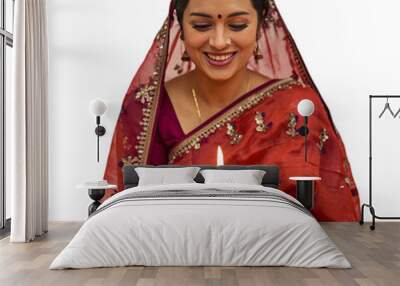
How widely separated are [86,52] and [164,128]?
4.55 feet

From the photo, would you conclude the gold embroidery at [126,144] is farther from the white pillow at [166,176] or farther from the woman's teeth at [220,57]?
the woman's teeth at [220,57]

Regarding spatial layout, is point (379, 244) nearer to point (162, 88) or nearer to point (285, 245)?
point (285, 245)

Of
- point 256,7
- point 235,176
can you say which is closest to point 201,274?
point 235,176

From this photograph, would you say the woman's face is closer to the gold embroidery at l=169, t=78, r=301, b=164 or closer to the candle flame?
the gold embroidery at l=169, t=78, r=301, b=164

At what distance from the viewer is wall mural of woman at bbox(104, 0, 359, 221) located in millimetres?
7316

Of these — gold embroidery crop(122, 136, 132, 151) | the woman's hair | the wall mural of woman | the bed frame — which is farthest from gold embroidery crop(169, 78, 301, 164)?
the woman's hair

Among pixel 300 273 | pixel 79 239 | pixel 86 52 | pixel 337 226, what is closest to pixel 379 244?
pixel 337 226

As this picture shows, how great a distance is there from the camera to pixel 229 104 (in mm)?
7395

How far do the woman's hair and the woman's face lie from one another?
0.15 feet

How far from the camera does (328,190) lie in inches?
289

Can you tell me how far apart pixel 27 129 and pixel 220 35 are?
8.60 feet

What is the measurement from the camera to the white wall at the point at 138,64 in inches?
292

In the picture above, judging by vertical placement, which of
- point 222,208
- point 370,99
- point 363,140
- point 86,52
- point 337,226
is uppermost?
point 86,52

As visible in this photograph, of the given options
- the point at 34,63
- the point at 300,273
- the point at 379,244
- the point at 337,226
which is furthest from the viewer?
the point at 337,226
